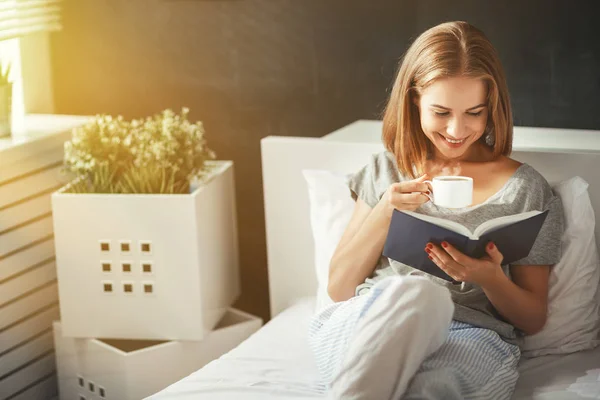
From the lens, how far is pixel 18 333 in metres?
2.57

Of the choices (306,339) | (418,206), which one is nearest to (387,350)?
(418,206)

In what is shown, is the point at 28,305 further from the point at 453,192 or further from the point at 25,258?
the point at 453,192

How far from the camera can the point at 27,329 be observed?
2607mm

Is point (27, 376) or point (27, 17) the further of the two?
point (27, 17)

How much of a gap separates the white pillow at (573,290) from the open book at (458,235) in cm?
22

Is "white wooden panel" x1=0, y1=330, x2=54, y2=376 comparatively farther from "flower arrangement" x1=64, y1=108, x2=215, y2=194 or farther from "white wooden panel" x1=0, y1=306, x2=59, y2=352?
"flower arrangement" x1=64, y1=108, x2=215, y2=194

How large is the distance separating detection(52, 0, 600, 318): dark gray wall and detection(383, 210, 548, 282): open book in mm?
803

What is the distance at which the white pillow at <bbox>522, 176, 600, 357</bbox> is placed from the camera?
196cm

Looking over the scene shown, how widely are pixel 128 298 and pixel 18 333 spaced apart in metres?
0.41

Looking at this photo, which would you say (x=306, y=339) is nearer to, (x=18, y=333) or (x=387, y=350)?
(x=387, y=350)

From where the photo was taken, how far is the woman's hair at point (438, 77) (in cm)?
187

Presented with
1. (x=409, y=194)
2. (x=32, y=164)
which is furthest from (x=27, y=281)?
(x=409, y=194)

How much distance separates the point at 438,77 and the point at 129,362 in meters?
1.15

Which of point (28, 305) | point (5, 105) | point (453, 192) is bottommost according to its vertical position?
point (28, 305)
